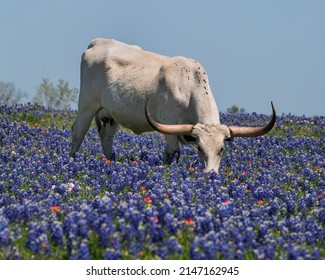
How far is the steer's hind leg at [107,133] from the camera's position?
16719mm

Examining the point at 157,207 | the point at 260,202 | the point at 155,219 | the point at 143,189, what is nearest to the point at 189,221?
the point at 155,219

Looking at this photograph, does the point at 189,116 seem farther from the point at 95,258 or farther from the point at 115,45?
the point at 95,258

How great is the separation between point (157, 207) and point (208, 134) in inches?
184

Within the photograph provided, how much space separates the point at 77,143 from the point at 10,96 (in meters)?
55.6

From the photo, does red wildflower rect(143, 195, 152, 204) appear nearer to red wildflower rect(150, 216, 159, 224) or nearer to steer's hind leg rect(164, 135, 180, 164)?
red wildflower rect(150, 216, 159, 224)

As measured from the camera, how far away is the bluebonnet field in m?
6.93

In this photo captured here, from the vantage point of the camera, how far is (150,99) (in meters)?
15.3

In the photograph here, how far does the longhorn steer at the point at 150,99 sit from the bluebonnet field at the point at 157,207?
496 millimetres

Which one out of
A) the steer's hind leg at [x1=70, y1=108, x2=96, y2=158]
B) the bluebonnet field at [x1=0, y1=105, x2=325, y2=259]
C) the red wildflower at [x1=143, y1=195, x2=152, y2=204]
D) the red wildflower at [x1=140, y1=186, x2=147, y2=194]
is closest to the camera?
the bluebonnet field at [x1=0, y1=105, x2=325, y2=259]

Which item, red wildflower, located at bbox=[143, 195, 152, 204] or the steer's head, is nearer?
red wildflower, located at bbox=[143, 195, 152, 204]

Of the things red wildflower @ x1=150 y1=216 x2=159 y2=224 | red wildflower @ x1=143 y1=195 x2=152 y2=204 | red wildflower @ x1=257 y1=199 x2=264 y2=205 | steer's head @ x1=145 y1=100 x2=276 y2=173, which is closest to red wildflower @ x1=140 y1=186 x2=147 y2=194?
red wildflower @ x1=143 y1=195 x2=152 y2=204

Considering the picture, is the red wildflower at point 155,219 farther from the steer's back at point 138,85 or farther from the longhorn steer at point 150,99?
the steer's back at point 138,85

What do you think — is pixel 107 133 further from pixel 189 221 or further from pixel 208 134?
pixel 189 221

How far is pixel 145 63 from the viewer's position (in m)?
16.0
